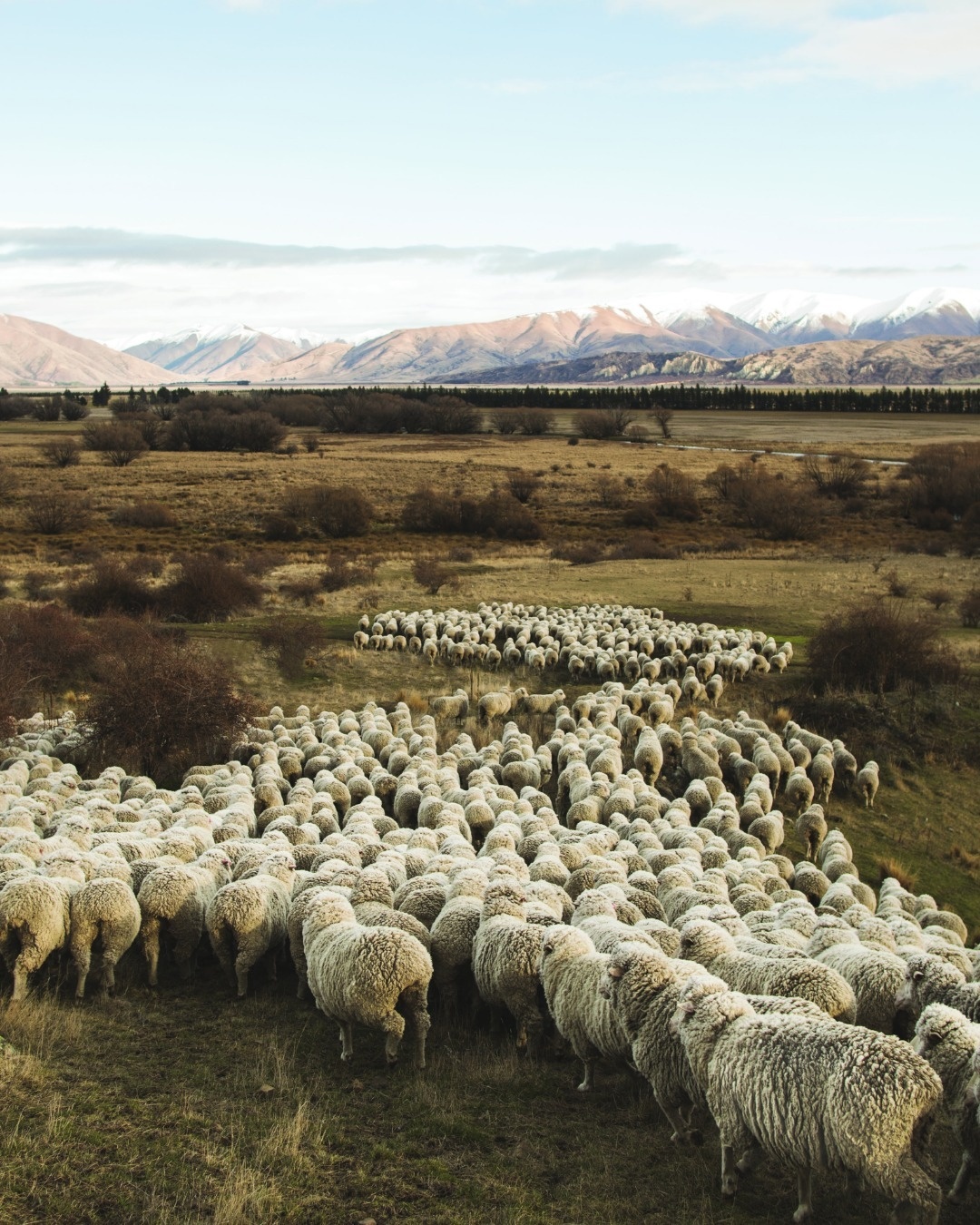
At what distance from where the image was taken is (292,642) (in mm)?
25141

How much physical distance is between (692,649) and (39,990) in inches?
750

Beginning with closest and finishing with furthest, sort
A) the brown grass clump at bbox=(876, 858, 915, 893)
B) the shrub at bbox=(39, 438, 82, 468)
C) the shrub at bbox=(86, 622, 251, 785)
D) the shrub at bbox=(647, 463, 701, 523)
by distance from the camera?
the brown grass clump at bbox=(876, 858, 915, 893) < the shrub at bbox=(86, 622, 251, 785) < the shrub at bbox=(647, 463, 701, 523) < the shrub at bbox=(39, 438, 82, 468)

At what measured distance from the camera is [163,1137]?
6.06 m

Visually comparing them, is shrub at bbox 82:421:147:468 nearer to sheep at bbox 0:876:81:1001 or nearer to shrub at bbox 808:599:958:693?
shrub at bbox 808:599:958:693

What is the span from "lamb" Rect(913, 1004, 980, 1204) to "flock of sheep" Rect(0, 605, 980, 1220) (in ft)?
0.06

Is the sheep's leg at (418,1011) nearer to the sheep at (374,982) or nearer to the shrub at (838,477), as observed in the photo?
the sheep at (374,982)

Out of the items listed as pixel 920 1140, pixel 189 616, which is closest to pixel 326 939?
pixel 920 1140

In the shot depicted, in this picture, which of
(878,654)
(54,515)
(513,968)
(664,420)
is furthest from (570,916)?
(664,420)

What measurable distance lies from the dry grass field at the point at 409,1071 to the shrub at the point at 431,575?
623 mm

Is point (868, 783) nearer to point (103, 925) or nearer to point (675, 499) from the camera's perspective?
point (103, 925)

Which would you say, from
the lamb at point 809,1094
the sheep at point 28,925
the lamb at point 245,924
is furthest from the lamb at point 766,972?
the sheep at point 28,925

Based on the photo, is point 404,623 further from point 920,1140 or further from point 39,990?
point 920,1140

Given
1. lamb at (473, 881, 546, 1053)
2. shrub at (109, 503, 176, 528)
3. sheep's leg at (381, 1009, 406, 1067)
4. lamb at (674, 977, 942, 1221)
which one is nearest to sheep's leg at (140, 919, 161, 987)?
sheep's leg at (381, 1009, 406, 1067)

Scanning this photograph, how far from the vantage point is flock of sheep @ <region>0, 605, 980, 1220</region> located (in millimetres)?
5734
